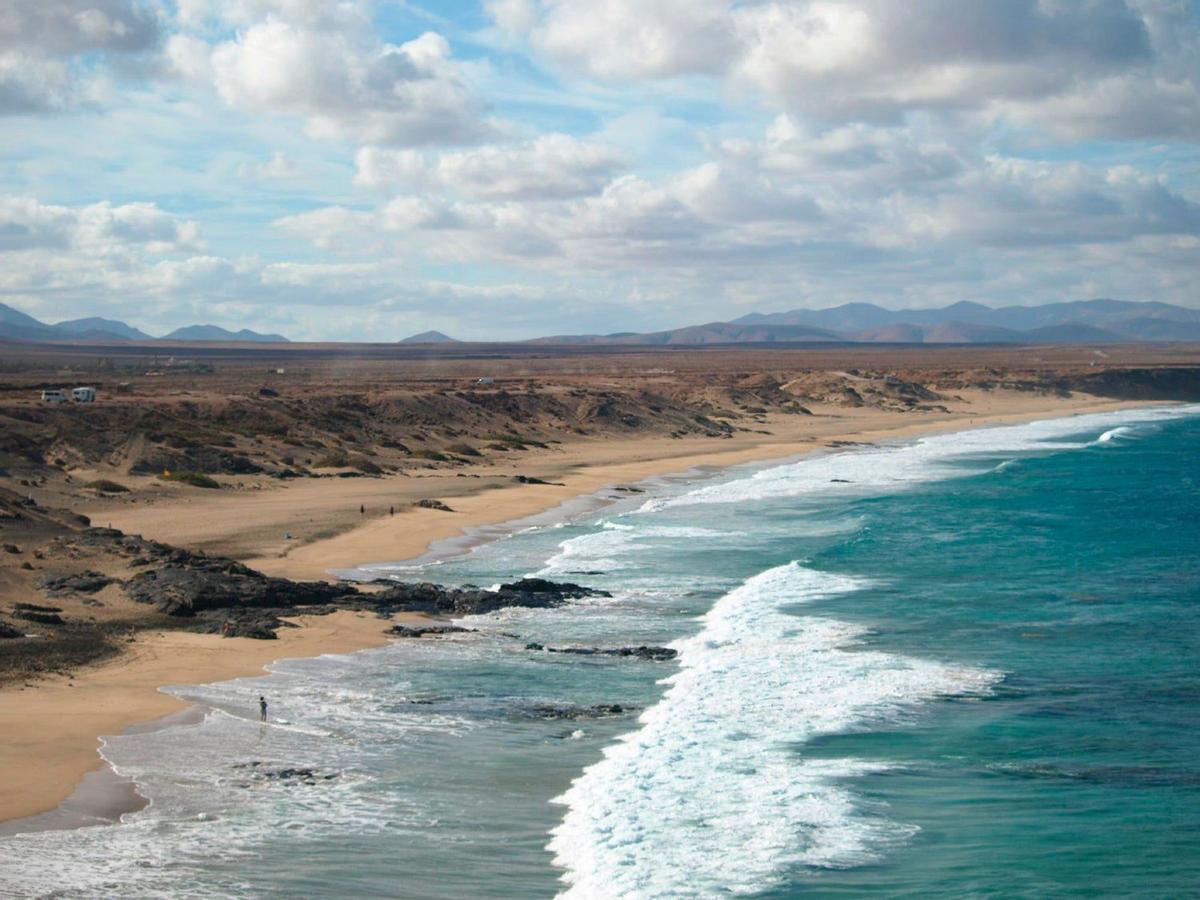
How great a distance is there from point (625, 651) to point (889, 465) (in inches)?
1701

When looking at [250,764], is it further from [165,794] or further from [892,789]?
[892,789]

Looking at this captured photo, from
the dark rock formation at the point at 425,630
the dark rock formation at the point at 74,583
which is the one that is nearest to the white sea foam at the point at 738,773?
the dark rock formation at the point at 425,630

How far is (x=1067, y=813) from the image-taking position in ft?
52.4

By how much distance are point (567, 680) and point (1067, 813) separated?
352 inches

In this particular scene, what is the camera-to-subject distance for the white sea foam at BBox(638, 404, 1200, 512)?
51750 millimetres

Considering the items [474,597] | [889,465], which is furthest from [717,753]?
[889,465]

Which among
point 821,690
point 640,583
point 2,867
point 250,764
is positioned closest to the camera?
point 2,867

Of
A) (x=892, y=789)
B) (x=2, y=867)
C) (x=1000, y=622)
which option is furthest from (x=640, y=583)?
(x=2, y=867)

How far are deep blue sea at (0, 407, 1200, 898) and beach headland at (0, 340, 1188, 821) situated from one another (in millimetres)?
1320

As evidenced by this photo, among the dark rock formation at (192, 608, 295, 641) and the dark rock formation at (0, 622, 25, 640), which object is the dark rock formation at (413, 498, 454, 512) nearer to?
the dark rock formation at (192, 608, 295, 641)

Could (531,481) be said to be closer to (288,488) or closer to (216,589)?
(288,488)

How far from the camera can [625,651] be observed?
24016 mm

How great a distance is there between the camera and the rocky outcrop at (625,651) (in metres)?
23.7

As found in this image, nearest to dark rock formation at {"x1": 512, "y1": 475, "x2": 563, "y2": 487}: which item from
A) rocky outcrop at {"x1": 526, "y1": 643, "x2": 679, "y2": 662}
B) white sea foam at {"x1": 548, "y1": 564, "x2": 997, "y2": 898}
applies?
white sea foam at {"x1": 548, "y1": 564, "x2": 997, "y2": 898}
